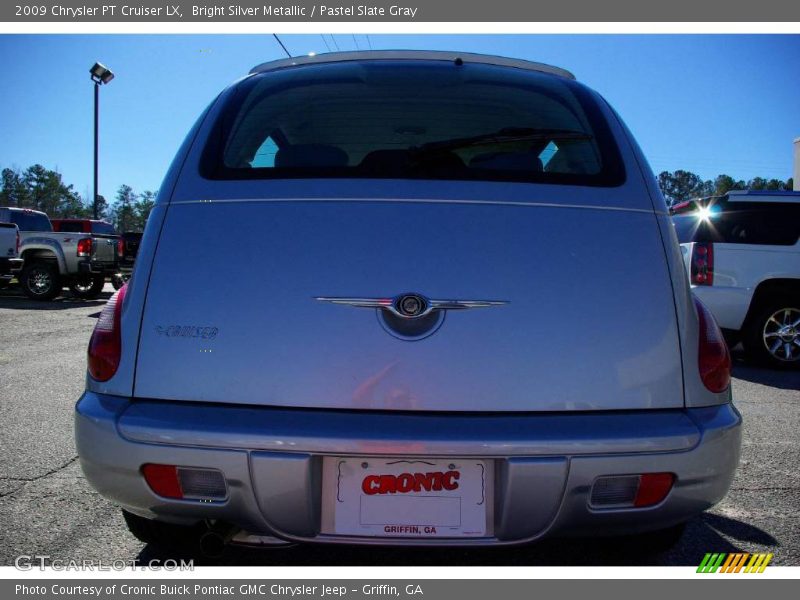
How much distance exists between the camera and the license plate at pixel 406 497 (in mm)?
1386

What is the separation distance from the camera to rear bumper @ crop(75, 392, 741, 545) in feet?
4.45

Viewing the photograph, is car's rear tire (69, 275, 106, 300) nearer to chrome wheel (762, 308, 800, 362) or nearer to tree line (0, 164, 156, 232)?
chrome wheel (762, 308, 800, 362)

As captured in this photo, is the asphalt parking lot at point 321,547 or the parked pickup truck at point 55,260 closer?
the asphalt parking lot at point 321,547

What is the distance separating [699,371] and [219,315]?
1.23 meters

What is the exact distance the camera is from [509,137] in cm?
182

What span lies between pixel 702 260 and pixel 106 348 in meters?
6.10

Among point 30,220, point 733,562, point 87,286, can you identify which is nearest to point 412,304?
point 733,562

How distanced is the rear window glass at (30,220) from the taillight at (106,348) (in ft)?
52.4

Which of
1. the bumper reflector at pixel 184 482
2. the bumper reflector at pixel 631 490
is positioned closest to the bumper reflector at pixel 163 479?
the bumper reflector at pixel 184 482

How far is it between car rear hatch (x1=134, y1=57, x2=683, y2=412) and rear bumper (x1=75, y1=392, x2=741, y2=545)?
0.05 metres

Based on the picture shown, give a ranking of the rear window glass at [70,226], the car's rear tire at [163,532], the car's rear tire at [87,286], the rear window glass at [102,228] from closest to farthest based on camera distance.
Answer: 1. the car's rear tire at [163,532]
2. the car's rear tire at [87,286]
3. the rear window glass at [102,228]
4. the rear window glass at [70,226]

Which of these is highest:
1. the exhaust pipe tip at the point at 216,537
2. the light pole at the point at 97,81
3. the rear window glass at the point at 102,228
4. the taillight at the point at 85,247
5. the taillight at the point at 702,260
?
the light pole at the point at 97,81

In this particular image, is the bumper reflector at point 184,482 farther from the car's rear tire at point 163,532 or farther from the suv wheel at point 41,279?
the suv wheel at point 41,279

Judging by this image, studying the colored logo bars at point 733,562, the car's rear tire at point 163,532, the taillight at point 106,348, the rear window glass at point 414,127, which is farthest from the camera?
the colored logo bars at point 733,562
